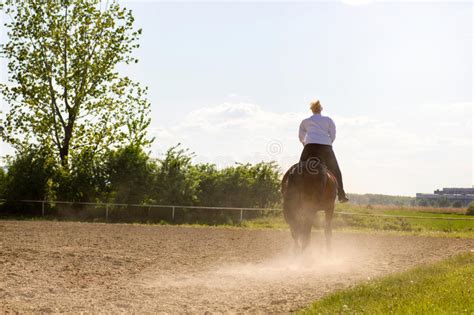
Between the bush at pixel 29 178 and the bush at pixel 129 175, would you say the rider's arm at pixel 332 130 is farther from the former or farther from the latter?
the bush at pixel 29 178

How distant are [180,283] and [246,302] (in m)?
1.80

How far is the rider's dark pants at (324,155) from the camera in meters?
12.6

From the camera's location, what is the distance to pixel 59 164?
32188 mm

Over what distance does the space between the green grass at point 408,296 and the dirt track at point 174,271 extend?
0.62m

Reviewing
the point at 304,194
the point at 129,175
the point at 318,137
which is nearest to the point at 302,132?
the point at 318,137

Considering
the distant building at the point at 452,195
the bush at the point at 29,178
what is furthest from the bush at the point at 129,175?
the distant building at the point at 452,195

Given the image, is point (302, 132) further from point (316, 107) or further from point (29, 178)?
point (29, 178)

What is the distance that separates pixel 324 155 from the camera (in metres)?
12.9

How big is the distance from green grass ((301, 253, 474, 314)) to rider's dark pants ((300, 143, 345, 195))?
325 cm

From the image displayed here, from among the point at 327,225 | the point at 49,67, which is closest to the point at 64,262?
the point at 327,225

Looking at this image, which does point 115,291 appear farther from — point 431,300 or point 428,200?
point 428,200

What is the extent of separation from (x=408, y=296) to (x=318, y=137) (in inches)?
203

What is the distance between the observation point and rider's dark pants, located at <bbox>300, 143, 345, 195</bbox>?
1262 cm

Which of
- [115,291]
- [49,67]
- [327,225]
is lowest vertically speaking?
[115,291]
